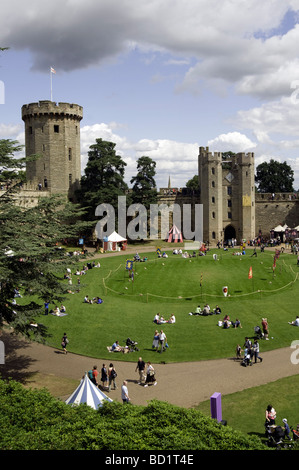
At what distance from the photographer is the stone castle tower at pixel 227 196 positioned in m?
68.1

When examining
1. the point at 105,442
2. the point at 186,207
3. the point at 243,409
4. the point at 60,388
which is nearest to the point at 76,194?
the point at 186,207

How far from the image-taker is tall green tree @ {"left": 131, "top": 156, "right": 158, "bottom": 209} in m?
66.2

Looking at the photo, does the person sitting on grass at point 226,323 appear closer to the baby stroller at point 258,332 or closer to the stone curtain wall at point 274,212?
the baby stroller at point 258,332

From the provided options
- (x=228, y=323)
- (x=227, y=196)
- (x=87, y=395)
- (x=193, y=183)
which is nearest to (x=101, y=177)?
(x=227, y=196)

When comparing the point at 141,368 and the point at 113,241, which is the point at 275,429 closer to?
the point at 141,368

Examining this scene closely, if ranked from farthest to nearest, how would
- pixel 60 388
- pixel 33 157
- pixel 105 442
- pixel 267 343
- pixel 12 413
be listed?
1. pixel 267 343
2. pixel 33 157
3. pixel 60 388
4. pixel 12 413
5. pixel 105 442

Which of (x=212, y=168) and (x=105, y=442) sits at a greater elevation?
(x=212, y=168)

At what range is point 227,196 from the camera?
2744 inches

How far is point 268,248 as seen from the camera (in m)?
61.5

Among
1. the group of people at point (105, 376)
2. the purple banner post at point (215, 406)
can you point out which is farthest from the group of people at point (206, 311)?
the purple banner post at point (215, 406)

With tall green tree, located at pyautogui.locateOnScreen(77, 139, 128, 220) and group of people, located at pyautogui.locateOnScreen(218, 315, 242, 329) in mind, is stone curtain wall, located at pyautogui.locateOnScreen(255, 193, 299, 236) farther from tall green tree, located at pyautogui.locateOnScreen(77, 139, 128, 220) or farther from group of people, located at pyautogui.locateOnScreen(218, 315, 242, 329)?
group of people, located at pyautogui.locateOnScreen(218, 315, 242, 329)

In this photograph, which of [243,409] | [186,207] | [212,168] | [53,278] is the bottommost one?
[243,409]
